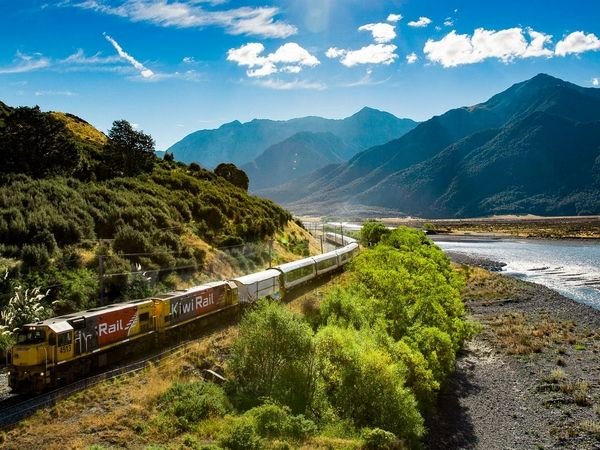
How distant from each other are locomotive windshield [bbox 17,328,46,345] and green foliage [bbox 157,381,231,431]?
19.4 ft

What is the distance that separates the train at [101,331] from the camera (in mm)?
22641

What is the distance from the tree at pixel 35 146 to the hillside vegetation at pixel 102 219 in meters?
0.09

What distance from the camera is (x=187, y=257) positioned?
46.7 m

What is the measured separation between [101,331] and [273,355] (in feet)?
28.7

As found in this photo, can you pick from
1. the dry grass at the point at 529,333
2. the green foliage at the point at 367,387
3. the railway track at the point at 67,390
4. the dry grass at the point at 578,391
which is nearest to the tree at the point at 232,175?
the dry grass at the point at 529,333

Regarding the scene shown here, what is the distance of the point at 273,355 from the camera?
27000 millimetres

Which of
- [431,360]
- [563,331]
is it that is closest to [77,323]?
[431,360]

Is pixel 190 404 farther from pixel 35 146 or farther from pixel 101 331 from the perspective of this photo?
pixel 35 146

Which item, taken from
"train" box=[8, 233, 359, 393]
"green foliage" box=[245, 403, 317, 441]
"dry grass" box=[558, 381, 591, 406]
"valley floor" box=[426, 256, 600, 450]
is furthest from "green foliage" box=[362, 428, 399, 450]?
"dry grass" box=[558, 381, 591, 406]

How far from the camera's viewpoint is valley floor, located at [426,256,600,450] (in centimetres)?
2799

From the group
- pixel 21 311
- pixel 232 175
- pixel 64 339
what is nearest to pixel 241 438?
pixel 64 339

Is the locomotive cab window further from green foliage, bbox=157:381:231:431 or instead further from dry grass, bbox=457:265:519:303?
dry grass, bbox=457:265:519:303

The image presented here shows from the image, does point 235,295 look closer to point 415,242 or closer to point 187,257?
point 187,257

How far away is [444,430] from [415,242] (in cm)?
3198
